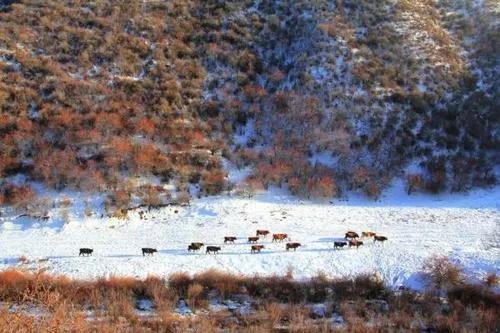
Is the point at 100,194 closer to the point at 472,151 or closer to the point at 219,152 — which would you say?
the point at 219,152

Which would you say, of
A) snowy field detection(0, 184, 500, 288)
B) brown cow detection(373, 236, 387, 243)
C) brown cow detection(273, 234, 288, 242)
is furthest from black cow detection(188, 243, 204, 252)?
brown cow detection(373, 236, 387, 243)

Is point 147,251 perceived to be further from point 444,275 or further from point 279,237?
point 444,275

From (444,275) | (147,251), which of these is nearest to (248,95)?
(147,251)

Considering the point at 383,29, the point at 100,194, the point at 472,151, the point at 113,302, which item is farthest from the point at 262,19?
the point at 113,302

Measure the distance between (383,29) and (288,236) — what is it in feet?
86.9

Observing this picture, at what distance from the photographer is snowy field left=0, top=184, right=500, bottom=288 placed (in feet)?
67.3

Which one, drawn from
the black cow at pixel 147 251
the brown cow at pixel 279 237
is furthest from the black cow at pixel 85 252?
→ the brown cow at pixel 279 237

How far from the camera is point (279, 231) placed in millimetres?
24859

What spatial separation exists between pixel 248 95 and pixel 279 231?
15.4 meters

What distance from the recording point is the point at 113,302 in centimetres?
1652

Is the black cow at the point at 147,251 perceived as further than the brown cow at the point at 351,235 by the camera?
No

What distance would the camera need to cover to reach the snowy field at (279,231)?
2050 centimetres

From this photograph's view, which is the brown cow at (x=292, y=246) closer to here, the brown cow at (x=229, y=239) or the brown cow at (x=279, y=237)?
the brown cow at (x=279, y=237)

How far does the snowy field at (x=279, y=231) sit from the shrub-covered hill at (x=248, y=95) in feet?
5.62
